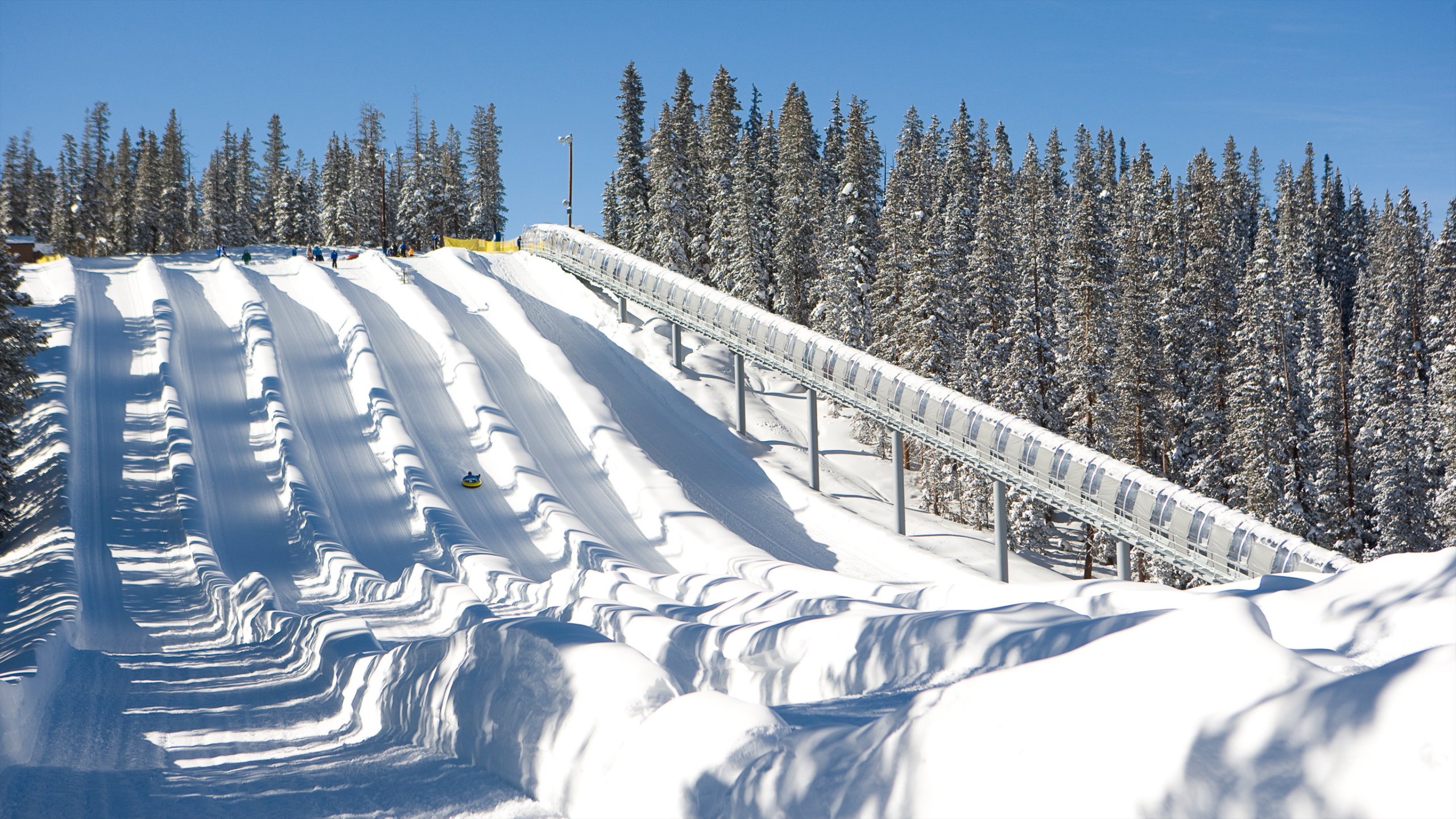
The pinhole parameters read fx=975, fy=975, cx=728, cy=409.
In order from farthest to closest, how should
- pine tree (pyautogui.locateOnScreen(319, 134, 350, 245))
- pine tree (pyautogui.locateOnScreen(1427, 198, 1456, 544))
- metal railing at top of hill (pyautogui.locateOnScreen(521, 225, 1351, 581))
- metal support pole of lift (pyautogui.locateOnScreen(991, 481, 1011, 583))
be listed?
pine tree (pyautogui.locateOnScreen(319, 134, 350, 245)) → pine tree (pyautogui.locateOnScreen(1427, 198, 1456, 544)) → metal support pole of lift (pyautogui.locateOnScreen(991, 481, 1011, 583)) → metal railing at top of hill (pyautogui.locateOnScreen(521, 225, 1351, 581))

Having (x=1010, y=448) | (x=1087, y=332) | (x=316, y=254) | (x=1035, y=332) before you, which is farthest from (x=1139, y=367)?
(x=316, y=254)

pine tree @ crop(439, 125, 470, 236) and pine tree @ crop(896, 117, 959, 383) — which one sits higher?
pine tree @ crop(439, 125, 470, 236)

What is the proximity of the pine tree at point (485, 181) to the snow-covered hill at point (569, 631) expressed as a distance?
47.4 meters

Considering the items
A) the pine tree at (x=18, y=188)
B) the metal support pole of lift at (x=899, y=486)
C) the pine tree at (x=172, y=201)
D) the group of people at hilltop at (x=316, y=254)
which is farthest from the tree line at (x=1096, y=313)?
the pine tree at (x=18, y=188)

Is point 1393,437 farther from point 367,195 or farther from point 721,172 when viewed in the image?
point 367,195

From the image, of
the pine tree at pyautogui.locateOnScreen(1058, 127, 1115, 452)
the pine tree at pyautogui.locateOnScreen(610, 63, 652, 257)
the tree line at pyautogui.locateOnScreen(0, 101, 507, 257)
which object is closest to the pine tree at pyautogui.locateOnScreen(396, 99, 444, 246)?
the tree line at pyautogui.locateOnScreen(0, 101, 507, 257)

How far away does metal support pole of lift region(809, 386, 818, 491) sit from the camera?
113ft

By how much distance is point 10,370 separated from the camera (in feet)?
79.0

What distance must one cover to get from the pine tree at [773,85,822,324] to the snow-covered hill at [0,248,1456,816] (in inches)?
613

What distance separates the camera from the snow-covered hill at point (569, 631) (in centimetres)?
453

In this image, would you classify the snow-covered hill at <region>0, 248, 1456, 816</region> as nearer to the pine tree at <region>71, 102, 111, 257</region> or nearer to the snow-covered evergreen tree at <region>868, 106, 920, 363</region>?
the snow-covered evergreen tree at <region>868, 106, 920, 363</region>

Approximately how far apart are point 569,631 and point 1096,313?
34.7 metres

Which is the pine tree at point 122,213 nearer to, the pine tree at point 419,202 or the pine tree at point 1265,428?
the pine tree at point 419,202

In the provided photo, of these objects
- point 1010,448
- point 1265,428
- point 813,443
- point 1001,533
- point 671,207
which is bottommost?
point 1001,533
